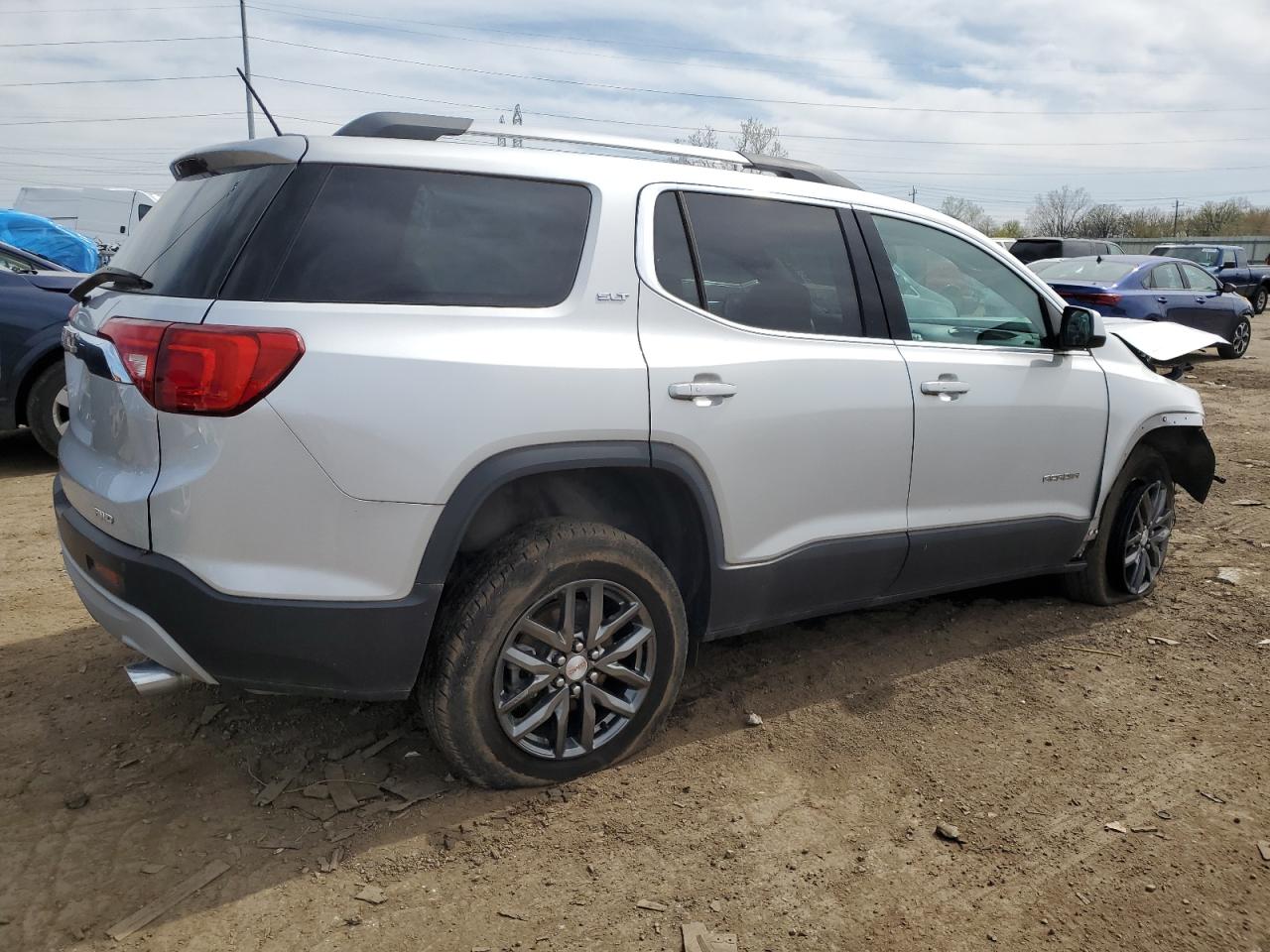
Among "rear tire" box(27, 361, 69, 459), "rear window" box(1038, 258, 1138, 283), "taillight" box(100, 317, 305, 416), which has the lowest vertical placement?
"rear tire" box(27, 361, 69, 459)

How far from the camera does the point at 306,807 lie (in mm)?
2848

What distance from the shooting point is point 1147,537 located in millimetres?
4645

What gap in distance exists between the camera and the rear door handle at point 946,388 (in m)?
3.53

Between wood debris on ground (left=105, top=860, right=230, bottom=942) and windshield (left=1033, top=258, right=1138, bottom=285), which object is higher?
windshield (left=1033, top=258, right=1138, bottom=285)

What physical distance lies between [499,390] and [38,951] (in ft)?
5.46

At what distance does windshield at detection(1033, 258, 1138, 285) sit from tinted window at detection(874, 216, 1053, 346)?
10.2m

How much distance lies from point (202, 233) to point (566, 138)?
110 centimetres

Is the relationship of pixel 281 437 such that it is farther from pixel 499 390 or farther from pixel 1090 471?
pixel 1090 471

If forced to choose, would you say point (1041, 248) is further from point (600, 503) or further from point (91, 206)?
point (91, 206)

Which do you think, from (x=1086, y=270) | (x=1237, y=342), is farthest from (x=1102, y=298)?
(x=1237, y=342)

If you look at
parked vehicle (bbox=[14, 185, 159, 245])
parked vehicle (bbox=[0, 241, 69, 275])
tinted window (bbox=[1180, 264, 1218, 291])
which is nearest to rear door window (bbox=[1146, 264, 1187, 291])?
tinted window (bbox=[1180, 264, 1218, 291])

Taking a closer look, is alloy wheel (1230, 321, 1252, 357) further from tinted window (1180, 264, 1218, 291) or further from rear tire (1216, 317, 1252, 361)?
tinted window (1180, 264, 1218, 291)

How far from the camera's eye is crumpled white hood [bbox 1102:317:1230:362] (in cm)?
568

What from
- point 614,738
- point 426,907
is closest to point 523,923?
point 426,907
